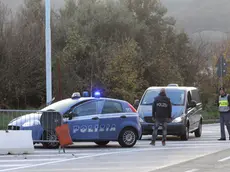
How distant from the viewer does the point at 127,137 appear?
57.7 ft

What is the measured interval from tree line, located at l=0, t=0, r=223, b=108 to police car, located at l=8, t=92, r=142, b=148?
10.8 m

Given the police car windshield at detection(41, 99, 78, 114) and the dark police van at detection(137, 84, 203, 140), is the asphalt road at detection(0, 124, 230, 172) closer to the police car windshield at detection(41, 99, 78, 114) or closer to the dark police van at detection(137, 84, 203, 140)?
the police car windshield at detection(41, 99, 78, 114)


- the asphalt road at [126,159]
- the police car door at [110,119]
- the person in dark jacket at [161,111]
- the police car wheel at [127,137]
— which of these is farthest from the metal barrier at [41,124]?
the person in dark jacket at [161,111]

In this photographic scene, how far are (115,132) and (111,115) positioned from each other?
532mm

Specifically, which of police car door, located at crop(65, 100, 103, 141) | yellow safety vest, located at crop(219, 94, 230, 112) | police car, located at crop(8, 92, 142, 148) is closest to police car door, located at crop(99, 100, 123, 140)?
police car, located at crop(8, 92, 142, 148)

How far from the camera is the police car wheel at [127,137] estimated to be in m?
17.5

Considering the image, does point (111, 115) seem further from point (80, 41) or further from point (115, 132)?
point (80, 41)

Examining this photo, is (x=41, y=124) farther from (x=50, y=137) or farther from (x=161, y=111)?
(x=161, y=111)

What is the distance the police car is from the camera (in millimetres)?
16594

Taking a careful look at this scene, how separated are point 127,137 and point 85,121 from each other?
1514 mm

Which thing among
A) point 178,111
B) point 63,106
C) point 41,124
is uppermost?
point 63,106

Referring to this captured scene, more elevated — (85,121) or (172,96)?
(172,96)

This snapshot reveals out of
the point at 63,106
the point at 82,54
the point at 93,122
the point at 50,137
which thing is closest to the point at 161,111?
the point at 93,122

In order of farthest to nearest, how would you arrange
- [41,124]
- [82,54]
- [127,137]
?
[82,54] < [127,137] < [41,124]
